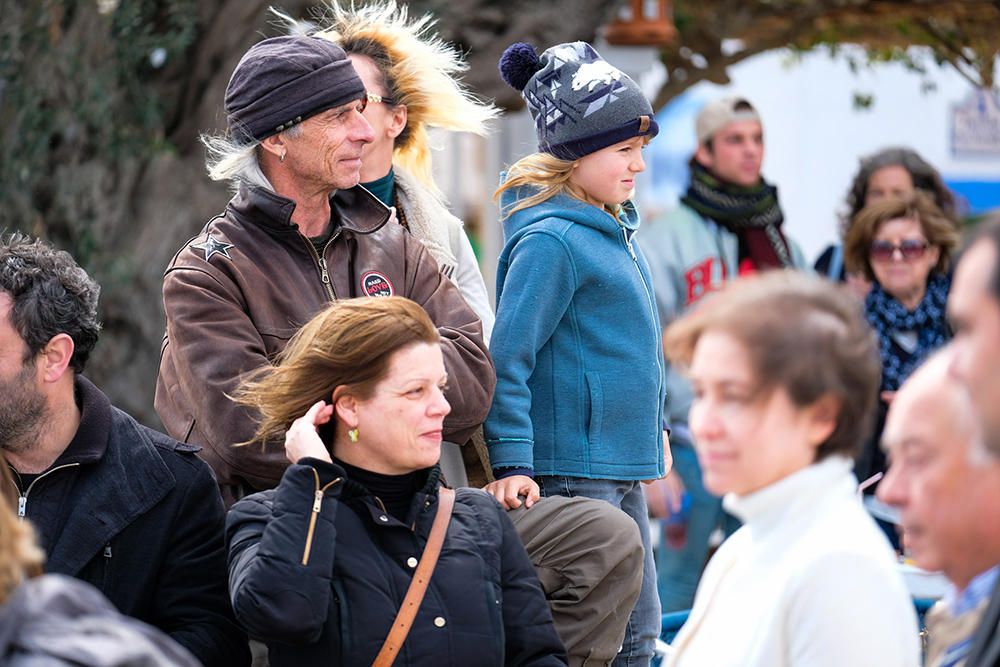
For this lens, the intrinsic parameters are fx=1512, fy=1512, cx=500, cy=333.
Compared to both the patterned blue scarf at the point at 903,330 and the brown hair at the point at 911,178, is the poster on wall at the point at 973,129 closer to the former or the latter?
the brown hair at the point at 911,178

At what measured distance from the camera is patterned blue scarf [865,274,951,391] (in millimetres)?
5898

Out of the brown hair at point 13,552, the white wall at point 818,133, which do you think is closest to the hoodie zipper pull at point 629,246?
the brown hair at point 13,552

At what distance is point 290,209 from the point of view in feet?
11.5

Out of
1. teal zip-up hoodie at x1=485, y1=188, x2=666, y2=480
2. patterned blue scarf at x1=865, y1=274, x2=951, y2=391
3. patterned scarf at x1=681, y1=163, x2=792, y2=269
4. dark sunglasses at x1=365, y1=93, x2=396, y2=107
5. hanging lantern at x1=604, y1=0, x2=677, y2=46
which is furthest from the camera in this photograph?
hanging lantern at x1=604, y1=0, x2=677, y2=46

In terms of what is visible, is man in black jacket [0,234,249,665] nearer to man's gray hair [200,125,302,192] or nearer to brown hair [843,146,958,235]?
man's gray hair [200,125,302,192]

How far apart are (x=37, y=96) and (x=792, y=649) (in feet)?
18.3

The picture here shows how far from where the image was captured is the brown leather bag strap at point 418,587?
3.00 meters

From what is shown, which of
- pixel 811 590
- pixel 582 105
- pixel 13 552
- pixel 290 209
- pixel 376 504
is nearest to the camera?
pixel 13 552

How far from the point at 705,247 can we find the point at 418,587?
3.29 meters

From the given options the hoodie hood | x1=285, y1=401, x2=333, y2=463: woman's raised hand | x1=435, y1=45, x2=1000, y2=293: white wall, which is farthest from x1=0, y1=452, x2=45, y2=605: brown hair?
x1=435, y1=45, x2=1000, y2=293: white wall

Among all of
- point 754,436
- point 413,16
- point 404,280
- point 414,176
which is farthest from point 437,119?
point 413,16

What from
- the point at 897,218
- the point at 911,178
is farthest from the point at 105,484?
the point at 911,178

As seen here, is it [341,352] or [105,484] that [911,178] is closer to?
[341,352]

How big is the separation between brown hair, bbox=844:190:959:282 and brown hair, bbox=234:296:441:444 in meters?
3.28
